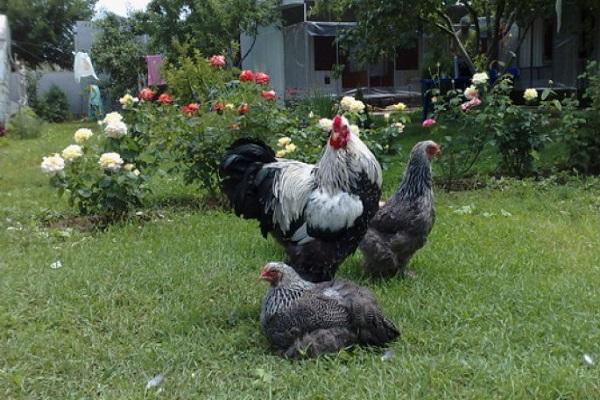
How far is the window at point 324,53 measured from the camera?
64.3 ft

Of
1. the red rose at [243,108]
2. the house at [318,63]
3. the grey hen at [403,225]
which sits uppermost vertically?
the house at [318,63]

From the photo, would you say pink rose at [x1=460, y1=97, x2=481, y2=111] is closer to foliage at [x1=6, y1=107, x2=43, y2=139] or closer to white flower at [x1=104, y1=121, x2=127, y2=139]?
white flower at [x1=104, y1=121, x2=127, y2=139]

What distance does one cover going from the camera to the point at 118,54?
2455 cm

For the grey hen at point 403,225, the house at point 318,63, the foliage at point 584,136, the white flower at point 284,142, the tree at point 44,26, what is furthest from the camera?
the tree at point 44,26

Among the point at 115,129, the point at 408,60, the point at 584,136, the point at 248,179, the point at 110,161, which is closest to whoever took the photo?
the point at 248,179

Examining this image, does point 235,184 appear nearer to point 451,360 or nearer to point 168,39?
point 451,360

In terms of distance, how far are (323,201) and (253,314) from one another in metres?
0.93

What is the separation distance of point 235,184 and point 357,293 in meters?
1.33

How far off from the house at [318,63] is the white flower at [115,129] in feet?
39.3

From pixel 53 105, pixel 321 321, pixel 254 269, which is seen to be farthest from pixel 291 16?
pixel 321 321

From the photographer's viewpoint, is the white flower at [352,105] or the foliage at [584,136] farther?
the foliage at [584,136]

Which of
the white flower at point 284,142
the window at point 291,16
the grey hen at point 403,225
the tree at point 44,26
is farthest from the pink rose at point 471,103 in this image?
the tree at point 44,26

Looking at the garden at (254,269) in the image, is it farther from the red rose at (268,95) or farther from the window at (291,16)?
the window at (291,16)

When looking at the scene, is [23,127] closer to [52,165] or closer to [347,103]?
[52,165]
